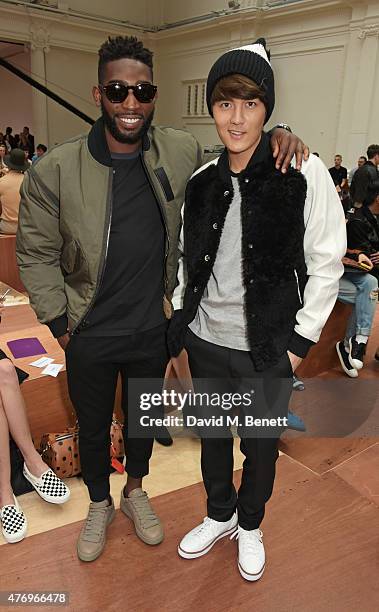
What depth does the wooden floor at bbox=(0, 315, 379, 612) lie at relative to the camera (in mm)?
1722

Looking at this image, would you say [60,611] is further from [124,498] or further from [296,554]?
[296,554]

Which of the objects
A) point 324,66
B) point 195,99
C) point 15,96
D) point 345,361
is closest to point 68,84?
point 15,96

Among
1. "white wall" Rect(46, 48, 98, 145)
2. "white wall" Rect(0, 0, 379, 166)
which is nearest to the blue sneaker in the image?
"white wall" Rect(0, 0, 379, 166)

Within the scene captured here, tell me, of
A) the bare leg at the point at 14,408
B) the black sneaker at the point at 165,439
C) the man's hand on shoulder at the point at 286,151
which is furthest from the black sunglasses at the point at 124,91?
the black sneaker at the point at 165,439

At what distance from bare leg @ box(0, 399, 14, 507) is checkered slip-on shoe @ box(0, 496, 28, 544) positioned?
4 cm

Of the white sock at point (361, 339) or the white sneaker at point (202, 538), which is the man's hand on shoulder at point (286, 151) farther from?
the white sock at point (361, 339)

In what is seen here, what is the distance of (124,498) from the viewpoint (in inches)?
81.4

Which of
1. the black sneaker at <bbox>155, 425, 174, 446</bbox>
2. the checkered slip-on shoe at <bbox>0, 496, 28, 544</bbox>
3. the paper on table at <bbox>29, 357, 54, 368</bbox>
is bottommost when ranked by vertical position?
the black sneaker at <bbox>155, 425, 174, 446</bbox>

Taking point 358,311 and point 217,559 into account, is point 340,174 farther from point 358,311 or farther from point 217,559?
point 217,559

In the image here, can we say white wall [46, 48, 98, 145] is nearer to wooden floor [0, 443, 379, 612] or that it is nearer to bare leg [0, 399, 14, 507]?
bare leg [0, 399, 14, 507]

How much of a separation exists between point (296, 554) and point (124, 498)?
75 centimetres

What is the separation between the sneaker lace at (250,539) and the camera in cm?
180

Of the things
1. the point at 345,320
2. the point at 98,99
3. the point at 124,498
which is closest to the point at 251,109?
the point at 98,99

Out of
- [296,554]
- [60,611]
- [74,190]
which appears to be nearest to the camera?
[74,190]
